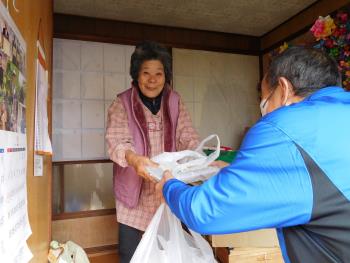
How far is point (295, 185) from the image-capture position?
21.7 inches

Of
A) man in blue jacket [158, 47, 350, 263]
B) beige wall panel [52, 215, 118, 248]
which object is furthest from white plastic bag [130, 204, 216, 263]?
beige wall panel [52, 215, 118, 248]

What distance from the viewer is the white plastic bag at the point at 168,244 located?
3.22 feet

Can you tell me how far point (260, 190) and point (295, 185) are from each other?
6cm

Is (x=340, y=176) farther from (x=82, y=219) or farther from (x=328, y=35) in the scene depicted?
(x=82, y=219)

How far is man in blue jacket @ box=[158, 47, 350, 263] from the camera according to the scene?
0.56 m

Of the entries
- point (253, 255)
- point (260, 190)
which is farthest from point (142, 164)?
point (253, 255)

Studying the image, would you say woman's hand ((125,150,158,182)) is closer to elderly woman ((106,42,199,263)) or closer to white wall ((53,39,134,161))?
elderly woman ((106,42,199,263))

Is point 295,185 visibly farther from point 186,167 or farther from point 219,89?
point 219,89

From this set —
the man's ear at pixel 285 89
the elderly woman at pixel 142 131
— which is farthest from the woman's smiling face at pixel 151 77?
the man's ear at pixel 285 89

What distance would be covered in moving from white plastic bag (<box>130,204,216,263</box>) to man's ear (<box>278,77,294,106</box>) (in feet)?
1.79

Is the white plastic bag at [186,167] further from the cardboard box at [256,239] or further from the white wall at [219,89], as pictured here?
A: the white wall at [219,89]

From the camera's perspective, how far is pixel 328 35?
70.4 inches

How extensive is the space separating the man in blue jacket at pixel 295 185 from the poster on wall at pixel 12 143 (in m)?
0.38

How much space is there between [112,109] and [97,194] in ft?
3.45
